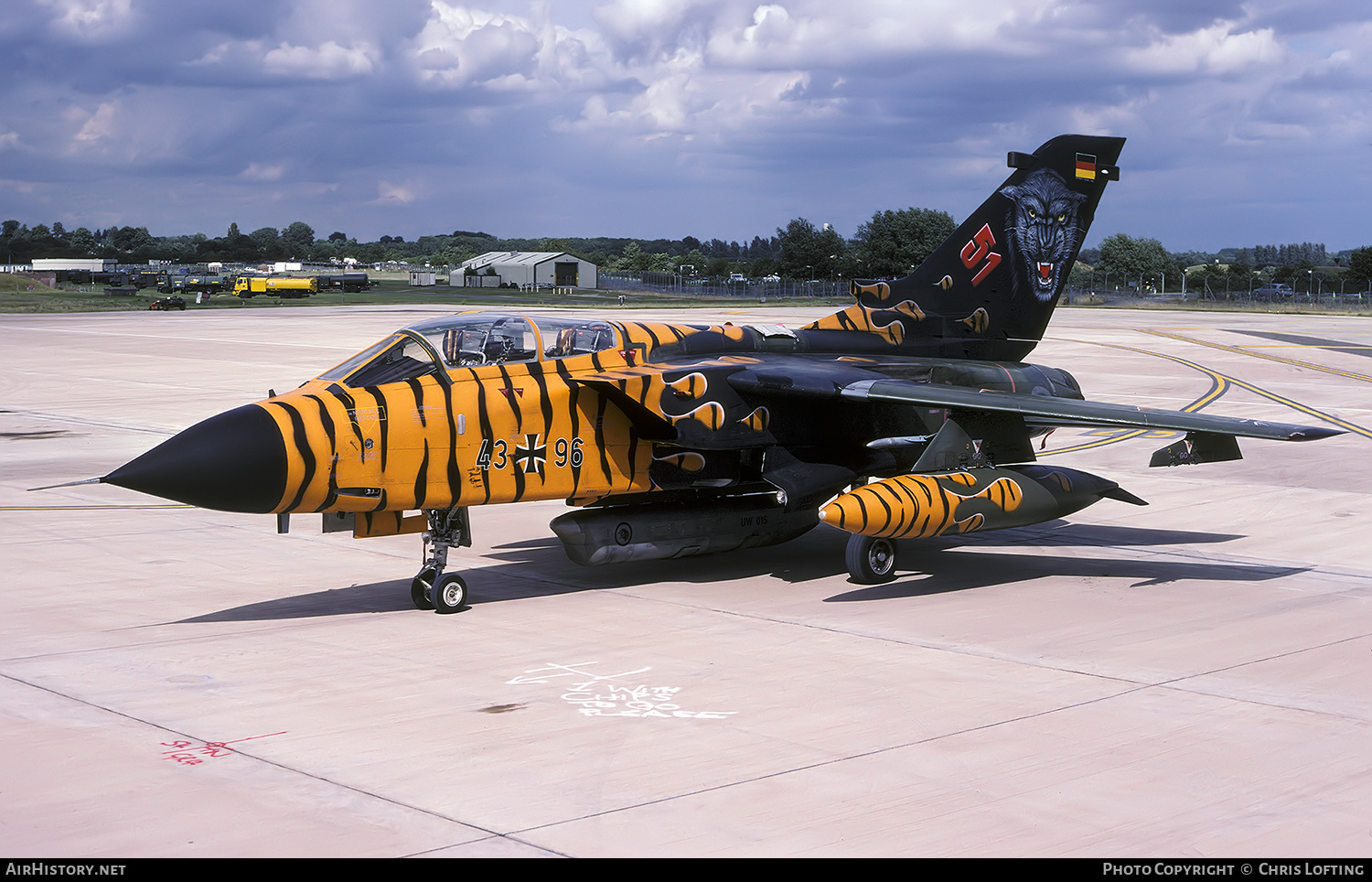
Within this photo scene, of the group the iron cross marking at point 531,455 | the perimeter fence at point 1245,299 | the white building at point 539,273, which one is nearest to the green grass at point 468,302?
the perimeter fence at point 1245,299

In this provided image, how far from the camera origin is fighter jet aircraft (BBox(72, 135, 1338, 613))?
1075 centimetres

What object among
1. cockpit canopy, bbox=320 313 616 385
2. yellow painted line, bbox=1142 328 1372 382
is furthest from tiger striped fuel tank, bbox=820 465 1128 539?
yellow painted line, bbox=1142 328 1372 382

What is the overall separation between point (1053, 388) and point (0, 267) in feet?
593

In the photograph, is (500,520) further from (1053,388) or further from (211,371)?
(211,371)

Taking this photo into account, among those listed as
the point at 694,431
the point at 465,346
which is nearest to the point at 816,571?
the point at 694,431

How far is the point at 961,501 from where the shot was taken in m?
12.5

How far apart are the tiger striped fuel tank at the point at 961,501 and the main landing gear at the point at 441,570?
136 inches

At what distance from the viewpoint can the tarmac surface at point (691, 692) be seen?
6.59 m

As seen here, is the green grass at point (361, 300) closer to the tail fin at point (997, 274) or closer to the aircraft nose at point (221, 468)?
the tail fin at point (997, 274)

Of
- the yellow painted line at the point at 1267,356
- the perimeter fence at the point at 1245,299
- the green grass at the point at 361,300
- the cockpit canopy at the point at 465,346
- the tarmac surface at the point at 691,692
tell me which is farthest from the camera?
the perimeter fence at the point at 1245,299

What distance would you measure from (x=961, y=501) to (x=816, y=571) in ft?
6.54

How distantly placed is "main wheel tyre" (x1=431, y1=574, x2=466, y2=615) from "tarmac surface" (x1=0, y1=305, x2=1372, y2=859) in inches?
8.9

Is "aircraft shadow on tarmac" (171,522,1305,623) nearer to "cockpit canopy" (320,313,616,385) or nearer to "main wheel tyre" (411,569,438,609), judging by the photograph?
"main wheel tyre" (411,569,438,609)

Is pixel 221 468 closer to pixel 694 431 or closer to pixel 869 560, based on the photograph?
pixel 694 431
